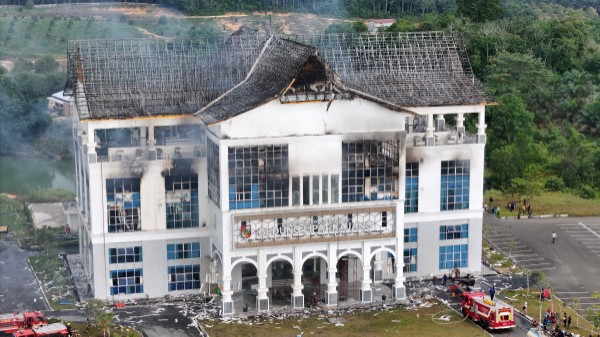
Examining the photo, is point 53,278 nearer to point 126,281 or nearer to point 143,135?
point 126,281

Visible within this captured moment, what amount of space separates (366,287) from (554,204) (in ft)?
81.6

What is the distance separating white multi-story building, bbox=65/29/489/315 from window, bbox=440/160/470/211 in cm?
8

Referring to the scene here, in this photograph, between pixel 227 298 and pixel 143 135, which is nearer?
pixel 227 298

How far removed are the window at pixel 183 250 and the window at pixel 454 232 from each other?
13.5 metres

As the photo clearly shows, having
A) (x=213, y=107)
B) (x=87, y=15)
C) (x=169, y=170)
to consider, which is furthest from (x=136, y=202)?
(x=87, y=15)

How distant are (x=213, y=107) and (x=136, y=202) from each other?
20.5ft

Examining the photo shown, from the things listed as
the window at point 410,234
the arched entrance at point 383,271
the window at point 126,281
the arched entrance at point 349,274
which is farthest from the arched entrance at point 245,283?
the window at point 410,234

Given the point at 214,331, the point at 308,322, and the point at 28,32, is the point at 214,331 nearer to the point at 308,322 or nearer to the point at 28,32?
the point at 308,322

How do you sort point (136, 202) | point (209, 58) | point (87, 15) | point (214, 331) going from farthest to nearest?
1. point (87, 15)
2. point (209, 58)
3. point (136, 202)
4. point (214, 331)

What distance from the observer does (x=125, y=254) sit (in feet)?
199

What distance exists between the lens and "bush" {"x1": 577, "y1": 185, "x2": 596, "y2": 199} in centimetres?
8306

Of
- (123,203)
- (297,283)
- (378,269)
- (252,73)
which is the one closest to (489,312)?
(378,269)

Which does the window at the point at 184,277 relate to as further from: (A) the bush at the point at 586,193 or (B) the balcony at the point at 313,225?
(A) the bush at the point at 586,193

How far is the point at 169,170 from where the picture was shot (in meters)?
60.5
